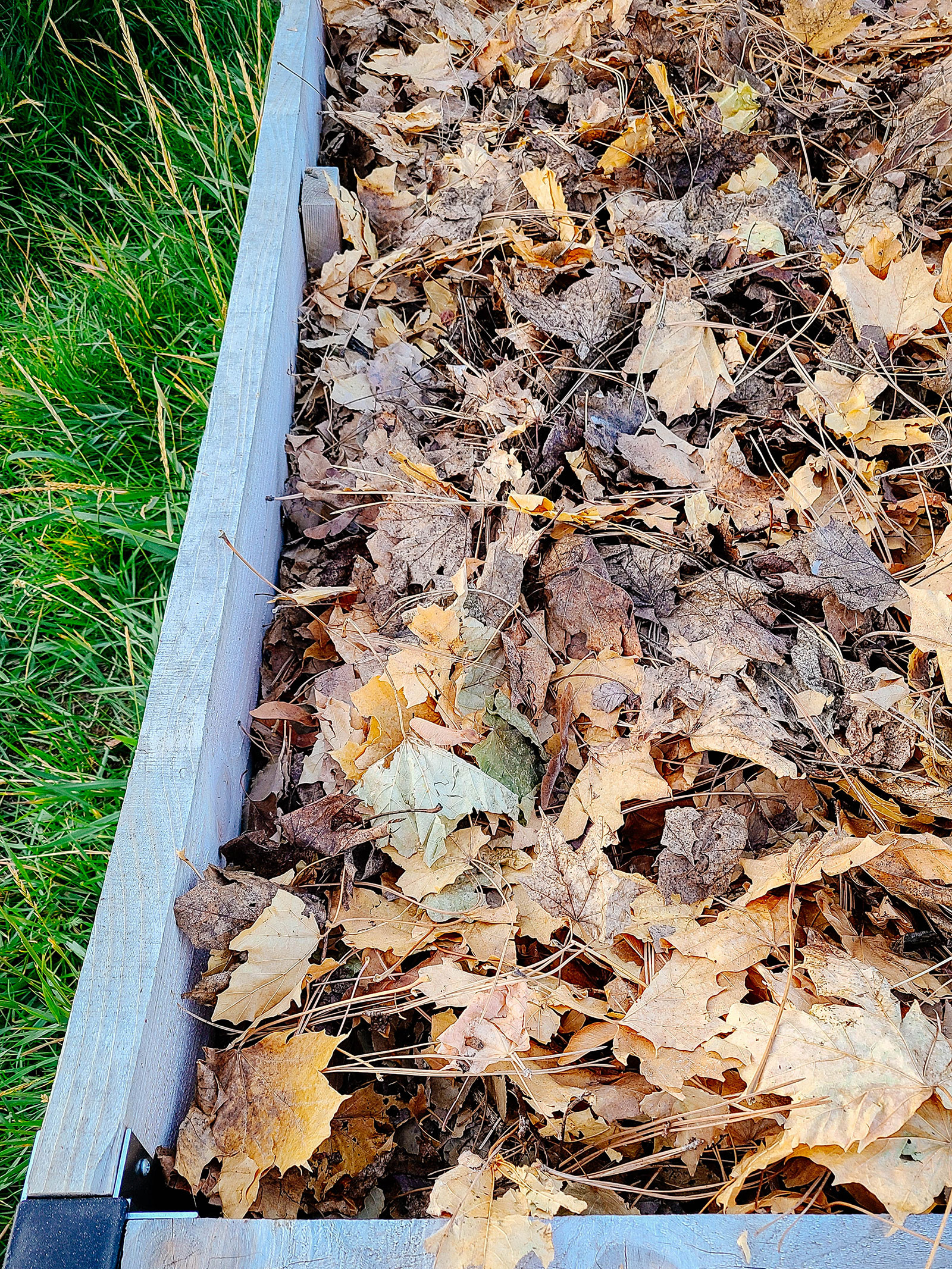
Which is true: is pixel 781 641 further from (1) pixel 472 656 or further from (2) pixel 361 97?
(2) pixel 361 97

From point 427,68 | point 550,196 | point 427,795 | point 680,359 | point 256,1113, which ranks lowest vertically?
point 256,1113

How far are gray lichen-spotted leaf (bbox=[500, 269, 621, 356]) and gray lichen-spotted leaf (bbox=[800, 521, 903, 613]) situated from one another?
0.56 m

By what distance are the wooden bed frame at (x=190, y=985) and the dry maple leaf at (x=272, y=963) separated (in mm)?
56

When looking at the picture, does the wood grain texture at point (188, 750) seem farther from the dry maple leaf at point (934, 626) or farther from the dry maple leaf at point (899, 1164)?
the dry maple leaf at point (934, 626)

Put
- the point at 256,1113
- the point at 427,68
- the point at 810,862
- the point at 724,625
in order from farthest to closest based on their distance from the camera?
1. the point at 427,68
2. the point at 724,625
3. the point at 810,862
4. the point at 256,1113

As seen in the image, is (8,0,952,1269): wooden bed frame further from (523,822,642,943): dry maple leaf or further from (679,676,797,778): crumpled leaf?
(679,676,797,778): crumpled leaf

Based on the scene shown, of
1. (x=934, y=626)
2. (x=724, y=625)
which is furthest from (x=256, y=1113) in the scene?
(x=934, y=626)

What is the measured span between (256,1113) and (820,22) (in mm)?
2570

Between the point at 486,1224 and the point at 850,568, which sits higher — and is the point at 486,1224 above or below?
below

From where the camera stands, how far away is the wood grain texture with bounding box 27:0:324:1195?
868 millimetres

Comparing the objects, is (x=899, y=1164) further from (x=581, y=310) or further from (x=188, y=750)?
(x=581, y=310)

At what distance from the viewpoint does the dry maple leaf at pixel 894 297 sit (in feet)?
5.23

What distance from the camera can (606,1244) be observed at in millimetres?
805

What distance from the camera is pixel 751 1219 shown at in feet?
2.70
